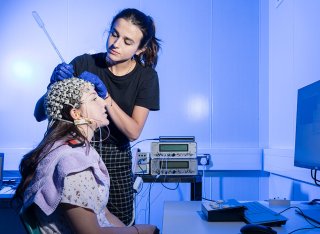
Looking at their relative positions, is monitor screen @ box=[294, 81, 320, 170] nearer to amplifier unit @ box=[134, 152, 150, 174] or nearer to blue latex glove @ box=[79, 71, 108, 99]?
blue latex glove @ box=[79, 71, 108, 99]

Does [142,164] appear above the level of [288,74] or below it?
below

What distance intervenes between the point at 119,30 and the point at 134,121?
1.36ft

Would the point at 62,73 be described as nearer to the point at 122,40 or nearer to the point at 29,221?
the point at 122,40

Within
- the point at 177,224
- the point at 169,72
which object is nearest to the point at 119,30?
the point at 177,224

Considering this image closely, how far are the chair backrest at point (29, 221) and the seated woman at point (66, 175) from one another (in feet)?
0.05

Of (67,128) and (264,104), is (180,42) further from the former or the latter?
(67,128)

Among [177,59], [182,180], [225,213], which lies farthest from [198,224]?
Answer: [177,59]

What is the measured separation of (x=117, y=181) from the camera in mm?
1488

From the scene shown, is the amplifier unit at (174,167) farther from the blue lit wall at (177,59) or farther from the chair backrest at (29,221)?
the chair backrest at (29,221)

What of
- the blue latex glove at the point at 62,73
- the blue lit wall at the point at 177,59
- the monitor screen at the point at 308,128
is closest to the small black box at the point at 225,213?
the monitor screen at the point at 308,128

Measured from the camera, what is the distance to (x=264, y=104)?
282 centimetres

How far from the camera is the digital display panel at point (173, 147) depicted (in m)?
2.27

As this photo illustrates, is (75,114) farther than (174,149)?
No

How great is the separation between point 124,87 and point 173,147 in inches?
34.1
